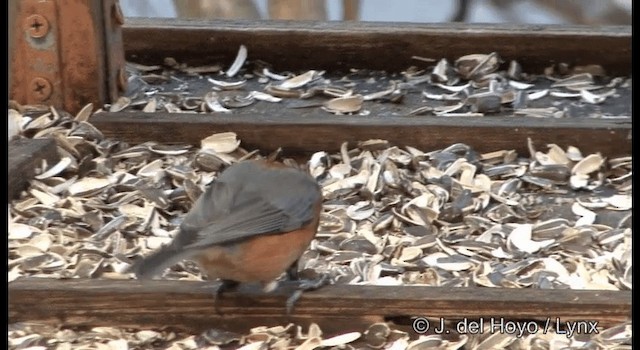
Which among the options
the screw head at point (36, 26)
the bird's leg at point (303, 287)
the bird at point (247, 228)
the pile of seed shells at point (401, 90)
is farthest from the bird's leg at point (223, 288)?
the screw head at point (36, 26)

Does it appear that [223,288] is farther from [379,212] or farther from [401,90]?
[401,90]

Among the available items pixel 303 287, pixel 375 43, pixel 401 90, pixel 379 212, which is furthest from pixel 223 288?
pixel 375 43

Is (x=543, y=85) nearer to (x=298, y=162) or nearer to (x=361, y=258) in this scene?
(x=298, y=162)

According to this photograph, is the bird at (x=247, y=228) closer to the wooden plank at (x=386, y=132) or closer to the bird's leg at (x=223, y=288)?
the bird's leg at (x=223, y=288)

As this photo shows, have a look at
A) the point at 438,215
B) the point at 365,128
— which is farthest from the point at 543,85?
the point at 438,215

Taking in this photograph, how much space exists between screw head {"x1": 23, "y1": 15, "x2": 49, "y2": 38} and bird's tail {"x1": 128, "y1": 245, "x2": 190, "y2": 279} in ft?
4.56

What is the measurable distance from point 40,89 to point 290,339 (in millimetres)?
1443

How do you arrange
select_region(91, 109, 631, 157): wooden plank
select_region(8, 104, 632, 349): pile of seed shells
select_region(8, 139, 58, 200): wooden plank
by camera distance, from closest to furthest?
select_region(8, 104, 632, 349): pile of seed shells < select_region(8, 139, 58, 200): wooden plank < select_region(91, 109, 631, 157): wooden plank

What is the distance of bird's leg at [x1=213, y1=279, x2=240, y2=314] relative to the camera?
83.7 inches

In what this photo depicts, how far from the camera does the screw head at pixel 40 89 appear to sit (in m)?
3.18

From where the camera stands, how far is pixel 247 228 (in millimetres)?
2020

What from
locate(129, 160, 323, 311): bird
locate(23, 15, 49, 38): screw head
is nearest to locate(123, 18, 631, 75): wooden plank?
locate(23, 15, 49, 38): screw head

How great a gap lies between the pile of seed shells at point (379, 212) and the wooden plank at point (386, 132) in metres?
0.03

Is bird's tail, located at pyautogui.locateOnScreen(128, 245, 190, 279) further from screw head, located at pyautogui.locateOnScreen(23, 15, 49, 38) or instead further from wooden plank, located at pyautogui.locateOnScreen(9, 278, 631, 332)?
screw head, located at pyautogui.locateOnScreen(23, 15, 49, 38)
